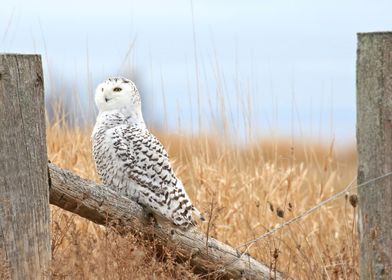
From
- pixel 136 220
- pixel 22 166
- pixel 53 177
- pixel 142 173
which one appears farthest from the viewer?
pixel 142 173

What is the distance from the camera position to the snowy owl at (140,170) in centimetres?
452

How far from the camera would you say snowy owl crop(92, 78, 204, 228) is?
4520mm

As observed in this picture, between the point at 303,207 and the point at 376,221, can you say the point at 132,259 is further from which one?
the point at 303,207

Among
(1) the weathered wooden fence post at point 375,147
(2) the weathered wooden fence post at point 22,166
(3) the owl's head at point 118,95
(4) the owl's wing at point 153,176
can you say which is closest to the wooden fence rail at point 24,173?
(2) the weathered wooden fence post at point 22,166

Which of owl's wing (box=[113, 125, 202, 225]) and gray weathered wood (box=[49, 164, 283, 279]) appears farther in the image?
owl's wing (box=[113, 125, 202, 225])

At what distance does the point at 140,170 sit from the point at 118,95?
2.08 feet

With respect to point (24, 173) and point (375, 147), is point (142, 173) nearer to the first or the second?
point (24, 173)

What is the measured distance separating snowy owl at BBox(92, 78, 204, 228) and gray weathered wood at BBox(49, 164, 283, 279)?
0.10 m

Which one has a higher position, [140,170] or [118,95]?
[118,95]

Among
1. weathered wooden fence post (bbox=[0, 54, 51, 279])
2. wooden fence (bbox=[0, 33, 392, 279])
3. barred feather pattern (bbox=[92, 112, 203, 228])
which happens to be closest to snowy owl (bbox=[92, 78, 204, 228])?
barred feather pattern (bbox=[92, 112, 203, 228])

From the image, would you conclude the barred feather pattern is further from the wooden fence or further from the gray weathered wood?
the wooden fence

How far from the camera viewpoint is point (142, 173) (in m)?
4.58

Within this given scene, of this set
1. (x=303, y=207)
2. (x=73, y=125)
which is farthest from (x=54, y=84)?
(x=303, y=207)

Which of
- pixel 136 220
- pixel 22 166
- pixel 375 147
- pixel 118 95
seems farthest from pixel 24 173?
pixel 375 147
